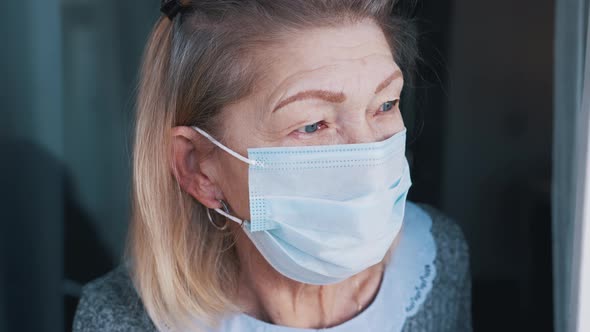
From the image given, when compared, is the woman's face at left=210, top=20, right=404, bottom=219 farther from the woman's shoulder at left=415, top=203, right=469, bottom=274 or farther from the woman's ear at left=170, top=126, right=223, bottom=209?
the woman's shoulder at left=415, top=203, right=469, bottom=274

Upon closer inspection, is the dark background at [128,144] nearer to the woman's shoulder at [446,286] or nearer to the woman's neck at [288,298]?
the woman's shoulder at [446,286]

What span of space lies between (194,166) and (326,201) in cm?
34

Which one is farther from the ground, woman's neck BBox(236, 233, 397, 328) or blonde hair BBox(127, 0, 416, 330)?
blonde hair BBox(127, 0, 416, 330)

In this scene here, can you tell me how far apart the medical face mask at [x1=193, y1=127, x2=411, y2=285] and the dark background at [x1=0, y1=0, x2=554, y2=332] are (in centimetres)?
61

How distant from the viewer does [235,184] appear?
1.43m

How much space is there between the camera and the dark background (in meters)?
2.00

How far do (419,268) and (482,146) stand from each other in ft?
4.88

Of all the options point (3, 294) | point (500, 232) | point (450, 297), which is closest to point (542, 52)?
point (500, 232)

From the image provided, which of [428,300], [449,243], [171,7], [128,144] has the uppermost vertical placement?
[171,7]

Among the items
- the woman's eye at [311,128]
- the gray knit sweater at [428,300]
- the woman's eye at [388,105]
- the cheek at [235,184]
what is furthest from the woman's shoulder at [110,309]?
the woman's eye at [388,105]

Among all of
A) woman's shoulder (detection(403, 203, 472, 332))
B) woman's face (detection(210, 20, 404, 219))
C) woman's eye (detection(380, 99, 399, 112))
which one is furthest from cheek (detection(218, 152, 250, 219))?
woman's shoulder (detection(403, 203, 472, 332))

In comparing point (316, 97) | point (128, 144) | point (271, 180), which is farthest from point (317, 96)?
point (128, 144)

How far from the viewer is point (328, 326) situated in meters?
1.62

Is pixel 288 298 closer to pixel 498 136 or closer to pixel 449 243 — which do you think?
pixel 449 243
